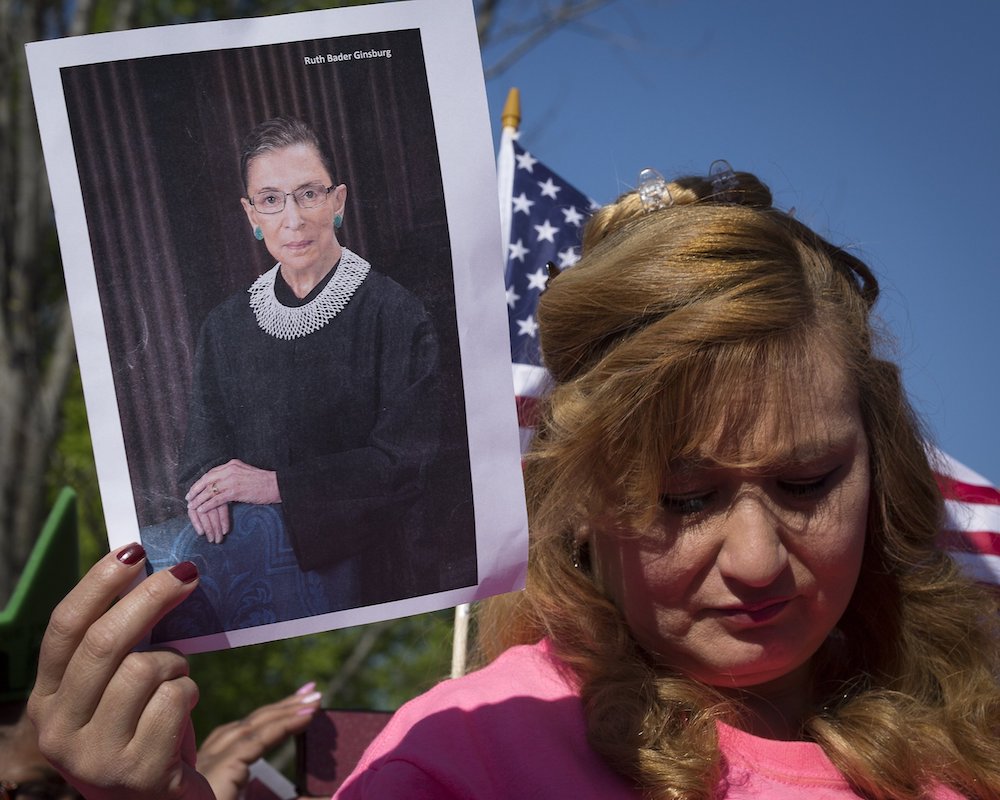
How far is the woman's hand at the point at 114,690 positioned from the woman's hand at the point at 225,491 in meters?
0.06

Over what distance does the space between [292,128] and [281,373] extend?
0.29 metres

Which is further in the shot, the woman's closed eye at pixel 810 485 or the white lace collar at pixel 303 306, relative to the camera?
the woman's closed eye at pixel 810 485

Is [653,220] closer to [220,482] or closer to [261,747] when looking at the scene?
[220,482]

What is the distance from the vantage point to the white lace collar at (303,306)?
1.39m

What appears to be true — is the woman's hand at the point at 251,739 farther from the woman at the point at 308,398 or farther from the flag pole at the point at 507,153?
the woman at the point at 308,398

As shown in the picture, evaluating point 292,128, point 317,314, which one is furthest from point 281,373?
point 292,128

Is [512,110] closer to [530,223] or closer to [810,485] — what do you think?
[530,223]

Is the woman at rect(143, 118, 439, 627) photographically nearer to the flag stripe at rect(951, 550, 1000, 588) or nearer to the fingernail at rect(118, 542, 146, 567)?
the fingernail at rect(118, 542, 146, 567)

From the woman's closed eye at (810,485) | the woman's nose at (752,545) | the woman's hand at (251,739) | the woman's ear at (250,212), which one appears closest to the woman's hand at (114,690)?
the woman's ear at (250,212)

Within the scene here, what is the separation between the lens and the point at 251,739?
284 centimetres

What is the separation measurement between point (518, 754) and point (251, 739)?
1.40 m

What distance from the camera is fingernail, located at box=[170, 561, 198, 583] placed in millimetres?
1348

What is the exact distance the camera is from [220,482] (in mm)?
1388

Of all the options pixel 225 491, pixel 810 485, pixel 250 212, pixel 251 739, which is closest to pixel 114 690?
pixel 225 491
